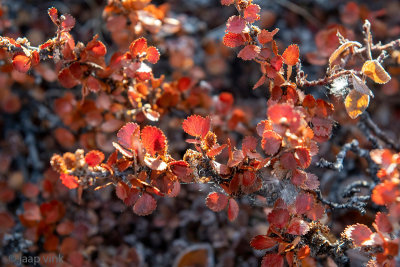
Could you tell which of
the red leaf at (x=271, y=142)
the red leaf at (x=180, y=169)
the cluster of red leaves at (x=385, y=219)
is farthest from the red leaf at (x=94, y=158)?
the cluster of red leaves at (x=385, y=219)

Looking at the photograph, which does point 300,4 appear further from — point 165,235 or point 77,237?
point 77,237

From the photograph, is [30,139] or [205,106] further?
[30,139]

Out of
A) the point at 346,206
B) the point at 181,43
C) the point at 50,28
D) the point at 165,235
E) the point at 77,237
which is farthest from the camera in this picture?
the point at 50,28

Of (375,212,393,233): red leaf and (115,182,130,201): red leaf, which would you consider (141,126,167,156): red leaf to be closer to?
(115,182,130,201): red leaf

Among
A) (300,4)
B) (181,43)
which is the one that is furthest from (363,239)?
(300,4)

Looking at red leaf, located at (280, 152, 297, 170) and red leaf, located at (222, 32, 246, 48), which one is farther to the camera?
red leaf, located at (222, 32, 246, 48)

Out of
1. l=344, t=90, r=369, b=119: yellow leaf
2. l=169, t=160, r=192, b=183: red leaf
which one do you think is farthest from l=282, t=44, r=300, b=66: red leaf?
l=169, t=160, r=192, b=183: red leaf
